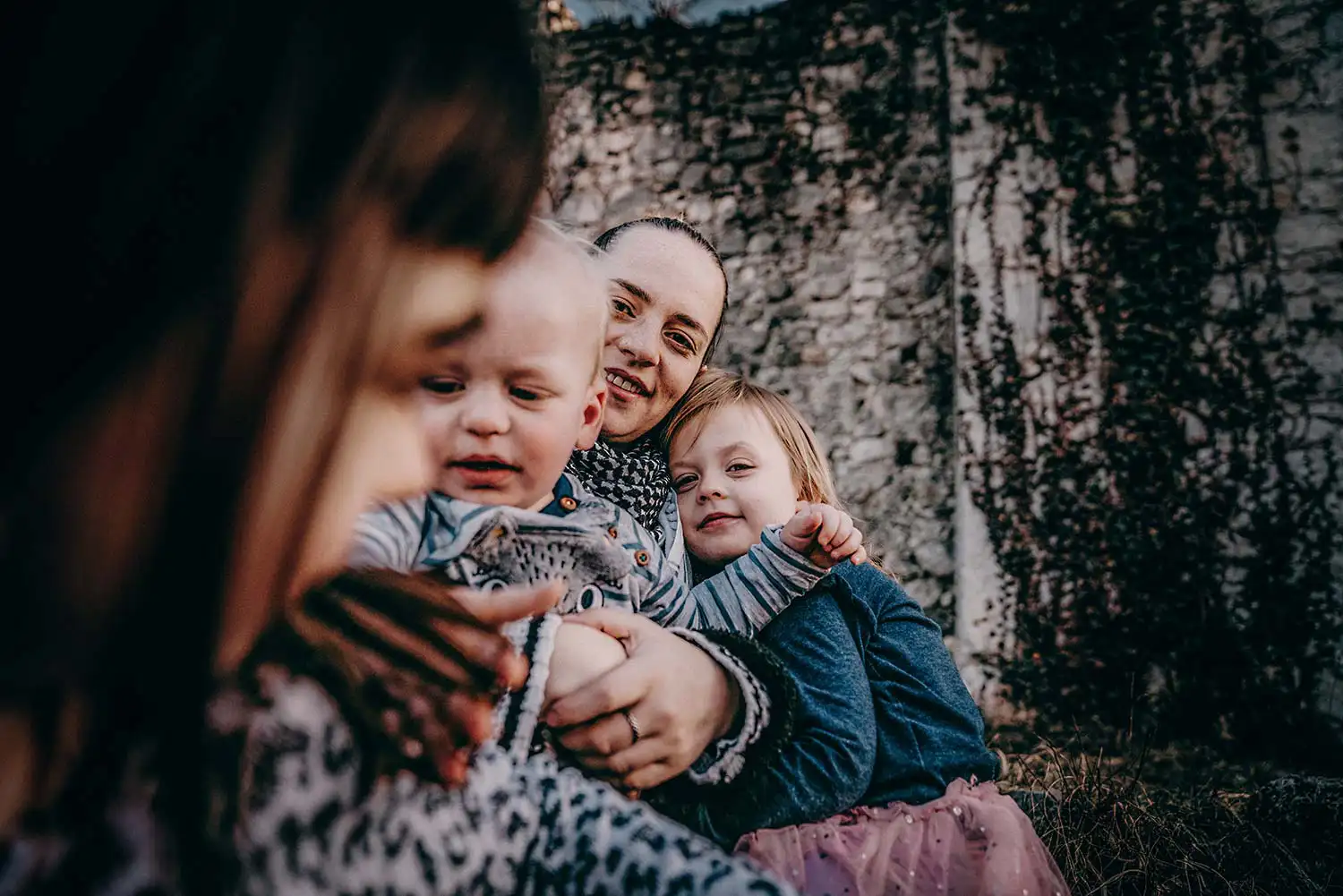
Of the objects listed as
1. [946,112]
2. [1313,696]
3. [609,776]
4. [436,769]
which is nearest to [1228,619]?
[1313,696]

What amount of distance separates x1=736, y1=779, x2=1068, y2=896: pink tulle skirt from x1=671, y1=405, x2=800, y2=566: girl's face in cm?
77

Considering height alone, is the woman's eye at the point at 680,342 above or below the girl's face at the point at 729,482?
above

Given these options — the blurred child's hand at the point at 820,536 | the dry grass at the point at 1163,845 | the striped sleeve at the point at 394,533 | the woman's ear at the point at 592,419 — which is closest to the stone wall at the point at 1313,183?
the dry grass at the point at 1163,845

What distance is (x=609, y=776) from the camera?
3.43ft

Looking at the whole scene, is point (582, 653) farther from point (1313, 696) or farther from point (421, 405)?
point (1313, 696)

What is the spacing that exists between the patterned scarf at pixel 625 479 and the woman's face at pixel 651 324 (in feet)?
0.35

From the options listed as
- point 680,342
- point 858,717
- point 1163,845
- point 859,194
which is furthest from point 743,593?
point 859,194

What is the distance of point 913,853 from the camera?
1374 millimetres

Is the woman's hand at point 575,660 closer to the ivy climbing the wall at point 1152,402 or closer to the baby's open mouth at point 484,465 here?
the baby's open mouth at point 484,465

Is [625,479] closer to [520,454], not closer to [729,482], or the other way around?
[729,482]

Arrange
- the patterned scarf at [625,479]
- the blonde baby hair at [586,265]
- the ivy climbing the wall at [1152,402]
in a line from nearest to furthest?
the blonde baby hair at [586,265]
the patterned scarf at [625,479]
the ivy climbing the wall at [1152,402]

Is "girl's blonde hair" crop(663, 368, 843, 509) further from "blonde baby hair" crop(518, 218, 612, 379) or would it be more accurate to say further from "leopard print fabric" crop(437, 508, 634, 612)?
"leopard print fabric" crop(437, 508, 634, 612)

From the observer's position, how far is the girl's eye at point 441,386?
130cm

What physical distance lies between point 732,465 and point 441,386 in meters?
0.99
